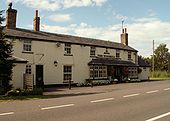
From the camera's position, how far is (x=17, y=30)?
3086cm

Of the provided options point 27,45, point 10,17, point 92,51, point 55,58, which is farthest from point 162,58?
point 10,17

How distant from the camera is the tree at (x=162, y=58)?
274ft

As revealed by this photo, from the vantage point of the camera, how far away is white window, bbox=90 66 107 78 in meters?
36.8

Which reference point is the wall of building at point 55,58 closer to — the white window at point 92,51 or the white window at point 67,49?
the white window at point 67,49

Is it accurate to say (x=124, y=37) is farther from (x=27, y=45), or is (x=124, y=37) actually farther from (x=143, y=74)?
(x=27, y=45)

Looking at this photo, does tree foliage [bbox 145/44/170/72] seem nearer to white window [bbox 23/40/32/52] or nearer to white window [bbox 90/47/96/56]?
white window [bbox 90/47/96/56]

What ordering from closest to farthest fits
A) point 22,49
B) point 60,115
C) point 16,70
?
point 60,115 < point 16,70 < point 22,49

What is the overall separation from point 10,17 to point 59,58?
7034mm

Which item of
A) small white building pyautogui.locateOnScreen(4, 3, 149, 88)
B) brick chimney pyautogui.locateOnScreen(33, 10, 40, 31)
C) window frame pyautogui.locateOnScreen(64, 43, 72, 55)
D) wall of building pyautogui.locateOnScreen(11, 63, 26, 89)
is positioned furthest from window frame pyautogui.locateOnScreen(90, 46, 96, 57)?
wall of building pyautogui.locateOnScreen(11, 63, 26, 89)

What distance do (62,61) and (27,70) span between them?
16.6ft

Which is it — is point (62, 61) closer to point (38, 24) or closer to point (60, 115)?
point (38, 24)

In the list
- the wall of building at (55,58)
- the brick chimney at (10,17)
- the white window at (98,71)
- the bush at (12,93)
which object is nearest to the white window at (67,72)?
the wall of building at (55,58)

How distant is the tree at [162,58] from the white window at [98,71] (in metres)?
48.5

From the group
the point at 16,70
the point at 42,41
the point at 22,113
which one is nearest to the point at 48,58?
the point at 42,41
